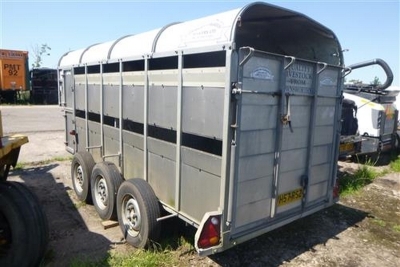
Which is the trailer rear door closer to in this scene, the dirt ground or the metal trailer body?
the metal trailer body

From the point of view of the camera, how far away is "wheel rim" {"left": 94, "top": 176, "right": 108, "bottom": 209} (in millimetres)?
4824

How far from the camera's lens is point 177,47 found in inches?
139

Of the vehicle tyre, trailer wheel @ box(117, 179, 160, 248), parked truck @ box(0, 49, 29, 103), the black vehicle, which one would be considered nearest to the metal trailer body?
trailer wheel @ box(117, 179, 160, 248)

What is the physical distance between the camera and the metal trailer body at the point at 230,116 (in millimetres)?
3010

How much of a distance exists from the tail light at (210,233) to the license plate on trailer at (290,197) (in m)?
0.97

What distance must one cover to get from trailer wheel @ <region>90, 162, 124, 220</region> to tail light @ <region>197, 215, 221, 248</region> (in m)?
2.00

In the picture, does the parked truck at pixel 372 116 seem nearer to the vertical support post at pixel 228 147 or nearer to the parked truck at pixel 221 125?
the parked truck at pixel 221 125

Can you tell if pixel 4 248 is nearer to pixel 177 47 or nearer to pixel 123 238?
pixel 123 238

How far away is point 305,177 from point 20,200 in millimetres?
3319

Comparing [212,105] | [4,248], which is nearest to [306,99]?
[212,105]

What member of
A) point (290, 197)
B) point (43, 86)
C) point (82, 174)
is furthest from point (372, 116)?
point (43, 86)

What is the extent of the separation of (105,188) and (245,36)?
3132 millimetres

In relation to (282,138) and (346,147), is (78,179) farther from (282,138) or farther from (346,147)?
(346,147)

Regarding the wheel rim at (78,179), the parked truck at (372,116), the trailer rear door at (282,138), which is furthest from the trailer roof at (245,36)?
the parked truck at (372,116)
